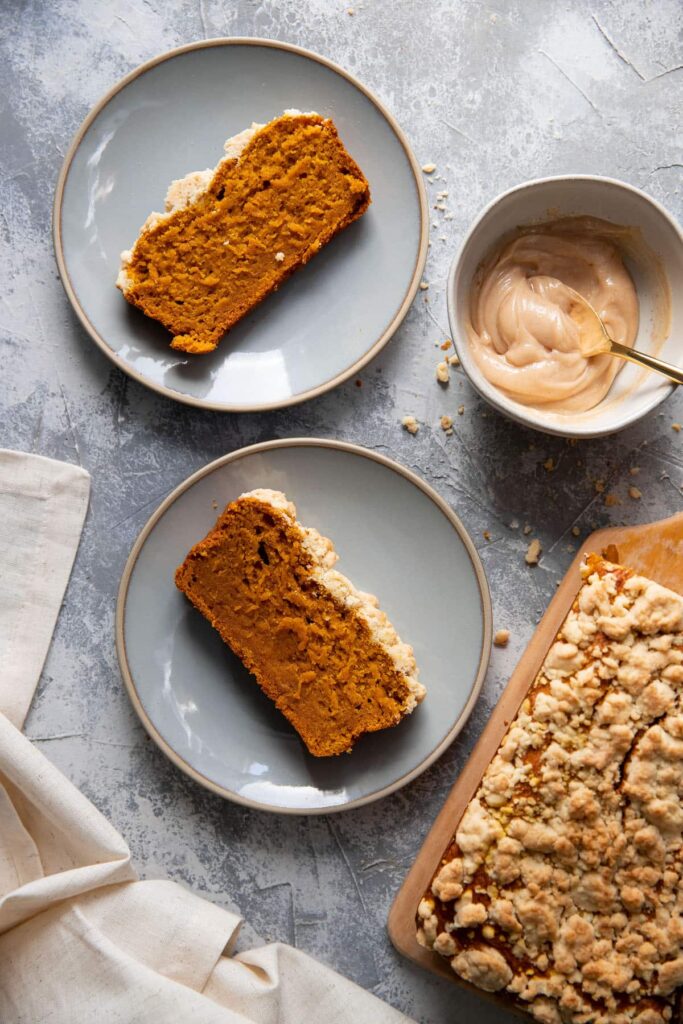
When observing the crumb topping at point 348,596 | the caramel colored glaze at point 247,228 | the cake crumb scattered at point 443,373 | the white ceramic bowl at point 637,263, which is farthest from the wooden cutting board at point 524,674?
the caramel colored glaze at point 247,228

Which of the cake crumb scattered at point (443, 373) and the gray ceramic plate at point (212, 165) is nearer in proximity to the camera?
the gray ceramic plate at point (212, 165)

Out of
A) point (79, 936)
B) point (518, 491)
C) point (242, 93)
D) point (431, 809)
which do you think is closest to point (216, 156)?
point (242, 93)

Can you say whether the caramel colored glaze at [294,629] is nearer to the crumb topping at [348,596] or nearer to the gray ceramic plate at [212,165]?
the crumb topping at [348,596]

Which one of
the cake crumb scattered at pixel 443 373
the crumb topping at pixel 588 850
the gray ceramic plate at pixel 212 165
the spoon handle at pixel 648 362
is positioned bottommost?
the crumb topping at pixel 588 850

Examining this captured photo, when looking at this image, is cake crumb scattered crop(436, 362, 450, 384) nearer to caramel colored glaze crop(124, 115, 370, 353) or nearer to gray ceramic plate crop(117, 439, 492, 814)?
gray ceramic plate crop(117, 439, 492, 814)

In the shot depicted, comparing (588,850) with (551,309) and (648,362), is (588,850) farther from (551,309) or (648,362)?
(551,309)
